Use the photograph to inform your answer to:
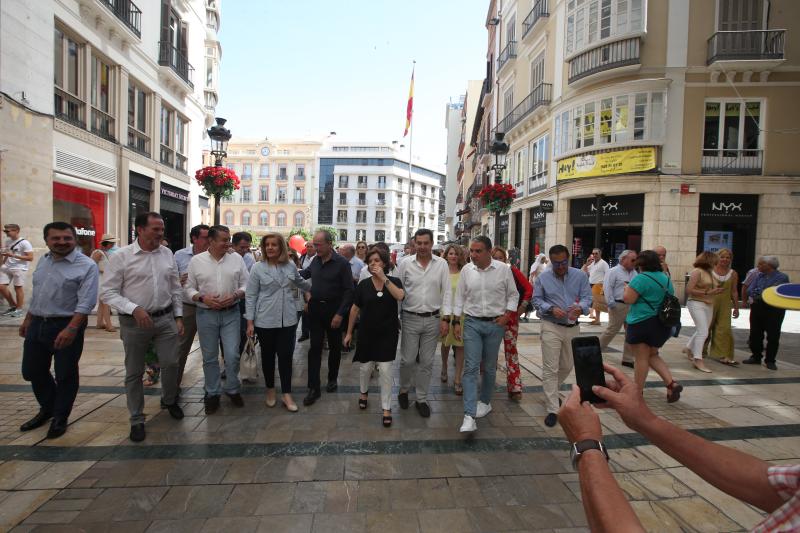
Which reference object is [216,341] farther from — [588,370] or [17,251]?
[17,251]

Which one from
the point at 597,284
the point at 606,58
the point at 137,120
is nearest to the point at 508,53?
the point at 606,58

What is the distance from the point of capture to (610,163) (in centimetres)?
1702

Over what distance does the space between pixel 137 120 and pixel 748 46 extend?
2224cm

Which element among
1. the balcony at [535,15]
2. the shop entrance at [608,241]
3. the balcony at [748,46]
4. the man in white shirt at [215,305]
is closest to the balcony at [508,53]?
the balcony at [535,15]

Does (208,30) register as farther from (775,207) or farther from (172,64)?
(775,207)

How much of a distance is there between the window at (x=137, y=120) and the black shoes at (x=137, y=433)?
14886mm

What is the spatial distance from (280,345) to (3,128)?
9976 mm

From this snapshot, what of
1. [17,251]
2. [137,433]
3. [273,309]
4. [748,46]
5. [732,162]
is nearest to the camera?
[137,433]

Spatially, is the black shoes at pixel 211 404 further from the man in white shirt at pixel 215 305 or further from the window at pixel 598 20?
the window at pixel 598 20

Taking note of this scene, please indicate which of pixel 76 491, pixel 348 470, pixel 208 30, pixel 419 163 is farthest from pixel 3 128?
pixel 419 163

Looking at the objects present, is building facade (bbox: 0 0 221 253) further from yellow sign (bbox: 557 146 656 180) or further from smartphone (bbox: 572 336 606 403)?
yellow sign (bbox: 557 146 656 180)

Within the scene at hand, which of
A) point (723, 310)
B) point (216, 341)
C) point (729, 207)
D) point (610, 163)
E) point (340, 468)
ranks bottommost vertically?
point (340, 468)

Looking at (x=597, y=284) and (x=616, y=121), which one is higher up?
(x=616, y=121)

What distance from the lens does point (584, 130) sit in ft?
58.9
